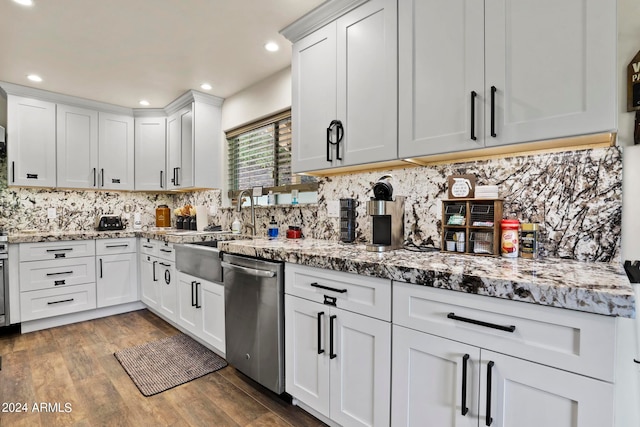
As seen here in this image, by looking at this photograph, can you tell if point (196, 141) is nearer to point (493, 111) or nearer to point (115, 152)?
point (115, 152)

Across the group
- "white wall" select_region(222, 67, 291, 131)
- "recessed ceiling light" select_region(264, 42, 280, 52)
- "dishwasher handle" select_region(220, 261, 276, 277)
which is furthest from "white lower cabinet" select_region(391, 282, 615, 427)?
"white wall" select_region(222, 67, 291, 131)

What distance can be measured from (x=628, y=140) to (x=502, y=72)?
571mm

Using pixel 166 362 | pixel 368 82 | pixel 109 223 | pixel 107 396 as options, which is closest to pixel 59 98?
pixel 109 223

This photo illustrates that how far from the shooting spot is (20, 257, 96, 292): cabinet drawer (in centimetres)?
305

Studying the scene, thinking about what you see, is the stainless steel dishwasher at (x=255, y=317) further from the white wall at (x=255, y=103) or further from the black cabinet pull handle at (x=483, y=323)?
the white wall at (x=255, y=103)

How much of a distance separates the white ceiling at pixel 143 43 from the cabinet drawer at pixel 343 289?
1.67 metres

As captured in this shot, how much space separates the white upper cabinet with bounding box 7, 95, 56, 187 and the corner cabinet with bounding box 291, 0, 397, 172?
9.98ft

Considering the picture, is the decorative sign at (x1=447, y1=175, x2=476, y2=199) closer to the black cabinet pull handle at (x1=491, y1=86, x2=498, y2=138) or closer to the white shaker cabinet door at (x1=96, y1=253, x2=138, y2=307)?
the black cabinet pull handle at (x1=491, y1=86, x2=498, y2=138)

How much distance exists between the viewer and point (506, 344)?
3.32 feet

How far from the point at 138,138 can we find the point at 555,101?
434 cm

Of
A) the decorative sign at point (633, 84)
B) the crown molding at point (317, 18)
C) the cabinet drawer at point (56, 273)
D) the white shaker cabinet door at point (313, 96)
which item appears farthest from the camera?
the cabinet drawer at point (56, 273)

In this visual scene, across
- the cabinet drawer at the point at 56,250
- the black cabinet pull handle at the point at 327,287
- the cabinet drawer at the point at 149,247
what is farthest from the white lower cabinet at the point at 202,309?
the cabinet drawer at the point at 56,250

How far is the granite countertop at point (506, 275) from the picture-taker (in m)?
0.86

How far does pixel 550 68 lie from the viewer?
1.21 m
